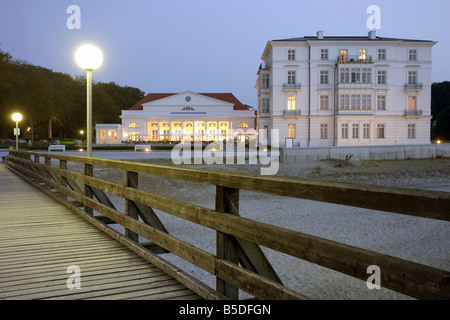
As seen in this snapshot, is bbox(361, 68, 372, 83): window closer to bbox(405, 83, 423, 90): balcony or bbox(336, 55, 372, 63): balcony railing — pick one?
bbox(336, 55, 372, 63): balcony railing

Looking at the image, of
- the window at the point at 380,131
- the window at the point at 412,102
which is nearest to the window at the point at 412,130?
the window at the point at 412,102

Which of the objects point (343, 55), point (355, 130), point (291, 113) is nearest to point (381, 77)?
point (343, 55)

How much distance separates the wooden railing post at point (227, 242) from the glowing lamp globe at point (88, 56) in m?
6.26

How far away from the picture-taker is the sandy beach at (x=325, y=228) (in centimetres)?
821

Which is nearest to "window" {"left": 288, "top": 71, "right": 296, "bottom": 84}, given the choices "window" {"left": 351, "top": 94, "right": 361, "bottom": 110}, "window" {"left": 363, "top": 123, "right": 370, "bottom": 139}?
"window" {"left": 351, "top": 94, "right": 361, "bottom": 110}

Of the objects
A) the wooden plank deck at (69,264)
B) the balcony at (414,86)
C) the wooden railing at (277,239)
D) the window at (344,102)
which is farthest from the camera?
the balcony at (414,86)

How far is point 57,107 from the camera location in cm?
5975

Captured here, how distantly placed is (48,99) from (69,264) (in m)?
52.6

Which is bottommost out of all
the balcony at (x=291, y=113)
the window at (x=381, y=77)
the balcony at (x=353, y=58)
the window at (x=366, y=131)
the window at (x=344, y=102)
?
the window at (x=366, y=131)

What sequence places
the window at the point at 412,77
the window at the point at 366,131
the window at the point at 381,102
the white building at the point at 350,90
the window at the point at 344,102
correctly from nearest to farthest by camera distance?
the window at the point at 344,102
the white building at the point at 350,90
the window at the point at 366,131
the window at the point at 381,102
the window at the point at 412,77

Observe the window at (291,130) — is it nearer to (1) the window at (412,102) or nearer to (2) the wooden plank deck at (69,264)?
(1) the window at (412,102)

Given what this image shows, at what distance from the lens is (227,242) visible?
302 centimetres

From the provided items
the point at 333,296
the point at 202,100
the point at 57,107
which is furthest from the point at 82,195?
the point at 57,107
